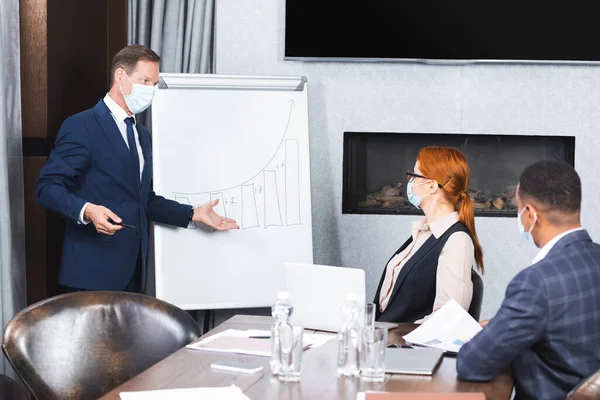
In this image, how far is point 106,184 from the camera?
132 inches

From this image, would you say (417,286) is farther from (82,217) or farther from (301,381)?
(82,217)

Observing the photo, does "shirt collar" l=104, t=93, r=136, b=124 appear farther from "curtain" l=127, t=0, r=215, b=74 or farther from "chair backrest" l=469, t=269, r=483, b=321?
"chair backrest" l=469, t=269, r=483, b=321

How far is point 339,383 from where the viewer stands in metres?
1.94

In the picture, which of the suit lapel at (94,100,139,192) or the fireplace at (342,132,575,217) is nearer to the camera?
the suit lapel at (94,100,139,192)

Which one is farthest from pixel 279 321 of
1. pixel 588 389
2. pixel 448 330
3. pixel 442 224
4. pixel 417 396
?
pixel 442 224

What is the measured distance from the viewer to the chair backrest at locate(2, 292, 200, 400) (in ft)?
7.37

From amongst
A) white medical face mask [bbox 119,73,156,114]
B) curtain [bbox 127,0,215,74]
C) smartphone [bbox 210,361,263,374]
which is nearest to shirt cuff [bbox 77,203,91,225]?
white medical face mask [bbox 119,73,156,114]

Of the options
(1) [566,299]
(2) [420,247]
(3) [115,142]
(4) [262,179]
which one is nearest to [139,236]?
(3) [115,142]

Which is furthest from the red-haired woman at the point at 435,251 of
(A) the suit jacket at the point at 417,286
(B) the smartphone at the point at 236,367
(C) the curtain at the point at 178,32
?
(C) the curtain at the point at 178,32

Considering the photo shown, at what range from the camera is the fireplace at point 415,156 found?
420cm

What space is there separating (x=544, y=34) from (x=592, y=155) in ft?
2.09

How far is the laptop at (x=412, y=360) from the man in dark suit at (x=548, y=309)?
112 mm

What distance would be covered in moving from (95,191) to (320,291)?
132 cm

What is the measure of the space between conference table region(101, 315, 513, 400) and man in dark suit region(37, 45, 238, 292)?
1.17 metres
